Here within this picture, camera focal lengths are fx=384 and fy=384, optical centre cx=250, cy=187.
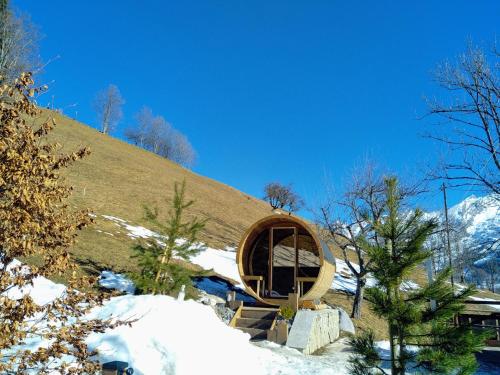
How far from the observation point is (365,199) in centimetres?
1831

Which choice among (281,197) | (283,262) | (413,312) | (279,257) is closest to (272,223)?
(279,257)

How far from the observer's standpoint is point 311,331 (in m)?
10.5

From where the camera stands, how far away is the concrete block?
10117mm

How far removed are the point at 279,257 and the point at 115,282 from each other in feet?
21.0

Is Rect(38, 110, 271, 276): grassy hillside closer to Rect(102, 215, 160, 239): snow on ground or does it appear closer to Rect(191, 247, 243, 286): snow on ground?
Rect(102, 215, 160, 239): snow on ground

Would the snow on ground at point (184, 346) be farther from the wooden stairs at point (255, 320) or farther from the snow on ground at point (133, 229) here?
the snow on ground at point (133, 229)

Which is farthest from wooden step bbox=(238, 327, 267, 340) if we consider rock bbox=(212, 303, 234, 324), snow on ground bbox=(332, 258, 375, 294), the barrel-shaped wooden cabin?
snow on ground bbox=(332, 258, 375, 294)

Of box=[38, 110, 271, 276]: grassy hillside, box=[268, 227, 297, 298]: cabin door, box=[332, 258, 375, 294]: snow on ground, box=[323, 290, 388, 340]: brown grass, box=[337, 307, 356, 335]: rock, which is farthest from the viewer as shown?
box=[332, 258, 375, 294]: snow on ground

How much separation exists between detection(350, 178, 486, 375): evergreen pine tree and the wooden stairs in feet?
20.9

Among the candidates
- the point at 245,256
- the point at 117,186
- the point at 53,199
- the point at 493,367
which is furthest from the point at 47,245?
the point at 117,186

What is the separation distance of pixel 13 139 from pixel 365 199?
1663cm

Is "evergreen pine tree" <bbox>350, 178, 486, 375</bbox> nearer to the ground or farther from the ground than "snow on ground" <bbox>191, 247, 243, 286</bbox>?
nearer to the ground

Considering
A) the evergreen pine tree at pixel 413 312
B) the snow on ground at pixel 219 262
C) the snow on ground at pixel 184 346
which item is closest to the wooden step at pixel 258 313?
the snow on ground at pixel 184 346

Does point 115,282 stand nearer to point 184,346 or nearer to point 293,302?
point 184,346
